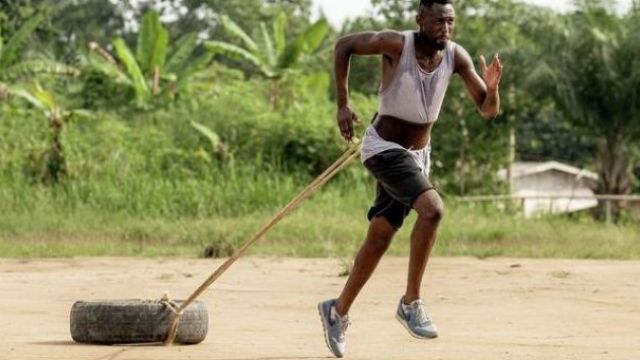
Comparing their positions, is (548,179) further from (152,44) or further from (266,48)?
(152,44)

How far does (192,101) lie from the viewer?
26828 mm

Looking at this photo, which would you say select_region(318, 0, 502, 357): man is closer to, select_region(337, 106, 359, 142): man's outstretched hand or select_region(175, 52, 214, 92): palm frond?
select_region(337, 106, 359, 142): man's outstretched hand

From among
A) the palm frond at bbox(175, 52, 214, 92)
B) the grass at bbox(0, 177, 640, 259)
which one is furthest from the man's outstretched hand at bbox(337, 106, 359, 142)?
the palm frond at bbox(175, 52, 214, 92)

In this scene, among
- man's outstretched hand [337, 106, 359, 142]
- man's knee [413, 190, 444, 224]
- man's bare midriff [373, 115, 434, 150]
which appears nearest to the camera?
man's knee [413, 190, 444, 224]

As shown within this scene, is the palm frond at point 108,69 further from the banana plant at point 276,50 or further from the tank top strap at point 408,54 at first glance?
the tank top strap at point 408,54

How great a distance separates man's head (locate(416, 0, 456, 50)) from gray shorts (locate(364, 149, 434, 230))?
0.56m

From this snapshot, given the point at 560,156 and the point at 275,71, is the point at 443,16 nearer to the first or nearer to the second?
the point at 275,71

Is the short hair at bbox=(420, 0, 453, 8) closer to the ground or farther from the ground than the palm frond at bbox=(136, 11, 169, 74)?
farther from the ground

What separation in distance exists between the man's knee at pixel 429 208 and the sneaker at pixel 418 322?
446 millimetres

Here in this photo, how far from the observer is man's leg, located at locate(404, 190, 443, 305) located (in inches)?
263

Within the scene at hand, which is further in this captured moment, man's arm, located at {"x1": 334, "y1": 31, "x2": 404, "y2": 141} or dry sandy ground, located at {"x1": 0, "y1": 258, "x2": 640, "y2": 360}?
dry sandy ground, located at {"x1": 0, "y1": 258, "x2": 640, "y2": 360}

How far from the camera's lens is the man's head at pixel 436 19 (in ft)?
22.3

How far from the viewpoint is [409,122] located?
6.99m

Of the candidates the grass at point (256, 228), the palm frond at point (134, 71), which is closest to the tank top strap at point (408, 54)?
the grass at point (256, 228)
